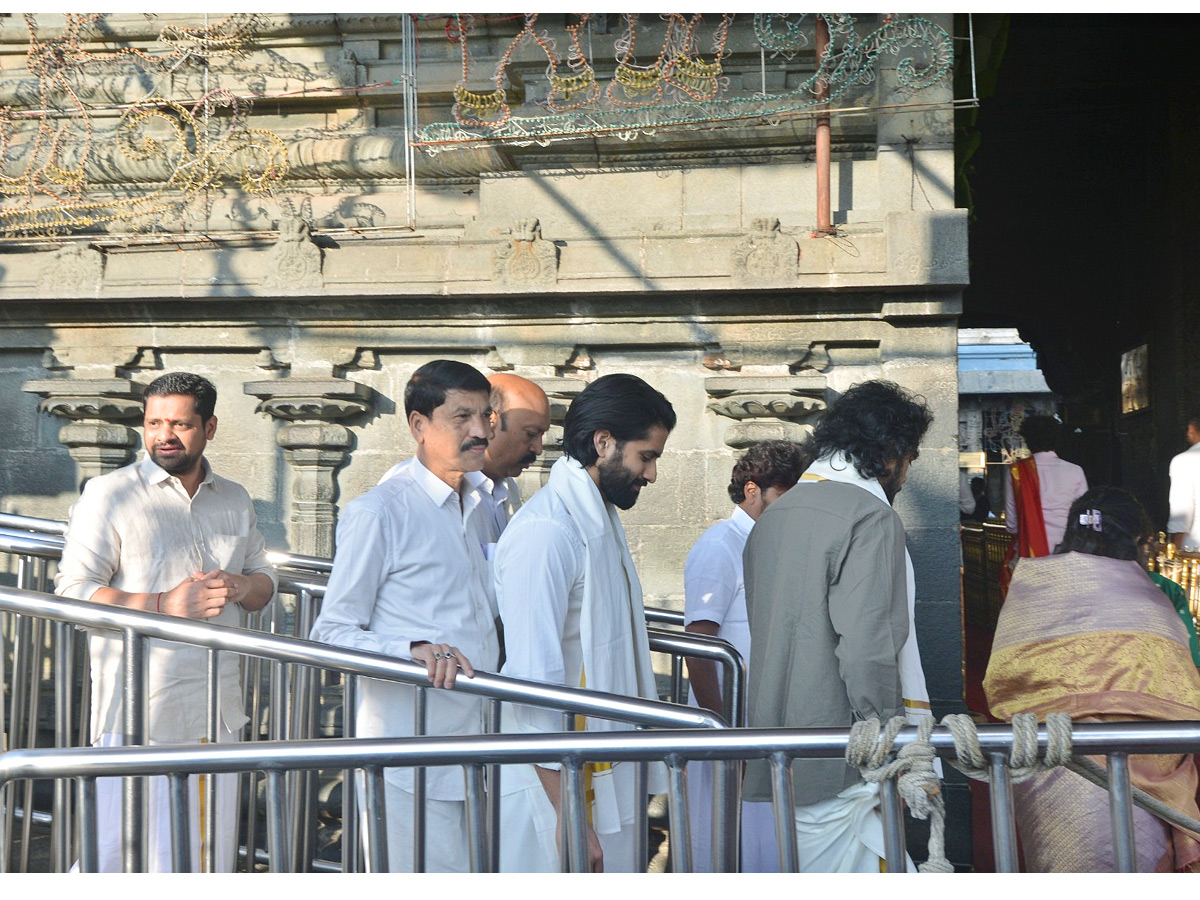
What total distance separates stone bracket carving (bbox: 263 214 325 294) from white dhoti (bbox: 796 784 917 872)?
168 inches

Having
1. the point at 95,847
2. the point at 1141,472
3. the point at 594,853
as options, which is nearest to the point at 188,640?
the point at 95,847

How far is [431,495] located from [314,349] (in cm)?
346

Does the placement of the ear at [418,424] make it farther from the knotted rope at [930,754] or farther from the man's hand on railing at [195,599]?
the knotted rope at [930,754]

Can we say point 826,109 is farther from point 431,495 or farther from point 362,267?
point 431,495

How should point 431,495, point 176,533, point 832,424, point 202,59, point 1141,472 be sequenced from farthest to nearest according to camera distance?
point 1141,472 → point 202,59 → point 176,533 → point 832,424 → point 431,495

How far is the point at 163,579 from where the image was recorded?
10.9 ft

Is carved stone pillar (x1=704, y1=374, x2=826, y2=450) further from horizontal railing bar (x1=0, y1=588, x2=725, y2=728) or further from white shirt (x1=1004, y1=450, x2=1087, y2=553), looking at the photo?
horizontal railing bar (x1=0, y1=588, x2=725, y2=728)

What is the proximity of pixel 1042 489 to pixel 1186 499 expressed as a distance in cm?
93

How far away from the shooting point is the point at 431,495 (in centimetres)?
291

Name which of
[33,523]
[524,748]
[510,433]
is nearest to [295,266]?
[33,523]

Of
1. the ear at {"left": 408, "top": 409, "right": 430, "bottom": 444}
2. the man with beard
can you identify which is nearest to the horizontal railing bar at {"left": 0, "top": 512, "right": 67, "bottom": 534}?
the ear at {"left": 408, "top": 409, "right": 430, "bottom": 444}

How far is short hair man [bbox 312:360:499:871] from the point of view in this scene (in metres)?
2.65

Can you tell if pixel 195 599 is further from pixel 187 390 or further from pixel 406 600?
pixel 406 600

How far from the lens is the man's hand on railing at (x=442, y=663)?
99.4 inches
